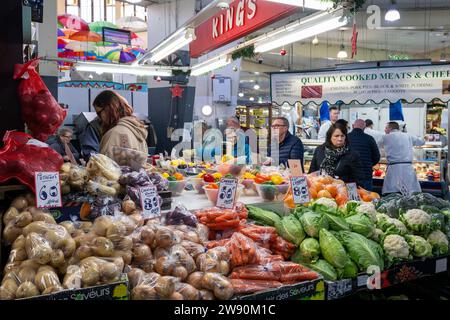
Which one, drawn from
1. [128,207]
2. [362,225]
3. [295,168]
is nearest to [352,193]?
[295,168]

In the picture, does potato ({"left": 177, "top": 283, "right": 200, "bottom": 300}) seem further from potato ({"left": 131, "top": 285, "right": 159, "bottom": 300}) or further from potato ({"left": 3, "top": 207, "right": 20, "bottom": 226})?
potato ({"left": 3, "top": 207, "right": 20, "bottom": 226})

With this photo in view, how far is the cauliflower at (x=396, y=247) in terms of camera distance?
2.41m

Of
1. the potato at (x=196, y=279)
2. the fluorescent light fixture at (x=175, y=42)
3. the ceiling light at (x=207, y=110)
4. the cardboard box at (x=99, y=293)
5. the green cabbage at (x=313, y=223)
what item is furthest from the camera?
the ceiling light at (x=207, y=110)

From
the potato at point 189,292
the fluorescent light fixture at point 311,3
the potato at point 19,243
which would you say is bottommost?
the potato at point 189,292

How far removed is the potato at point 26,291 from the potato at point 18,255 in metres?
0.19

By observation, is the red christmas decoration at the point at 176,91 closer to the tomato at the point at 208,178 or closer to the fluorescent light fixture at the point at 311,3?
the fluorescent light fixture at the point at 311,3

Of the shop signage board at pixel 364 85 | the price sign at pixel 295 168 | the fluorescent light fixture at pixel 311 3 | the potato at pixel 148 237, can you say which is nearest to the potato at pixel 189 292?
the potato at pixel 148 237

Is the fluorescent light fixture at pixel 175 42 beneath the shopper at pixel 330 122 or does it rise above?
above

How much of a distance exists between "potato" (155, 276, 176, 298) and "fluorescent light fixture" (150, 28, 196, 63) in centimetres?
461

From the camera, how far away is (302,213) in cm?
261

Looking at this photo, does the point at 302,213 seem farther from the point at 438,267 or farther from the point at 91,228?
the point at 91,228

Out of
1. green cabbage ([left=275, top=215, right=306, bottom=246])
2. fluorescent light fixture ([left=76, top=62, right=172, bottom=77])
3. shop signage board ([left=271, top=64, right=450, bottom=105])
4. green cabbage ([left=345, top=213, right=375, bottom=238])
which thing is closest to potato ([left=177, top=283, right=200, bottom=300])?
green cabbage ([left=275, top=215, right=306, bottom=246])

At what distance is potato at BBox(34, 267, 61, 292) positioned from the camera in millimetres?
1613

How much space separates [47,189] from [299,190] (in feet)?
5.25
